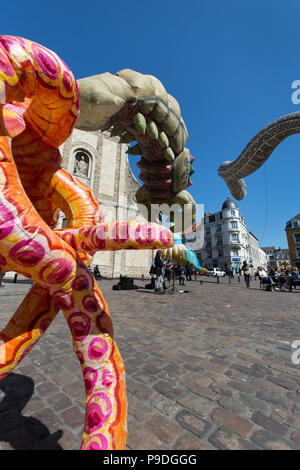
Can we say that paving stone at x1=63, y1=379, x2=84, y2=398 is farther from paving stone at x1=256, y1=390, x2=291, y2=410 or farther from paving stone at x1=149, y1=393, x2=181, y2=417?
paving stone at x1=256, y1=390, x2=291, y2=410

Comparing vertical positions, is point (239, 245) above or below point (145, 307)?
above

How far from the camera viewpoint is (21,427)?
1.50m

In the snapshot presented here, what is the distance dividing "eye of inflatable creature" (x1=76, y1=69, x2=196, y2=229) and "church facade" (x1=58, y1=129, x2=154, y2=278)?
1696cm

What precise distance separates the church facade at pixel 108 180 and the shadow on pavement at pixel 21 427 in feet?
53.4

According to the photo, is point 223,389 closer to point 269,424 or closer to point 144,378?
point 269,424

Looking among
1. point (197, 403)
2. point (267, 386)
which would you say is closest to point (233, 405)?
point (197, 403)

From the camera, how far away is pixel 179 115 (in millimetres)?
1541

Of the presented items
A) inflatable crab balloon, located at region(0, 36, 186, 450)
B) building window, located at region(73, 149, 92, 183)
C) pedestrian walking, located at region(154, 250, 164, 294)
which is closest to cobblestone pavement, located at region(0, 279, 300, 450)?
inflatable crab balloon, located at region(0, 36, 186, 450)

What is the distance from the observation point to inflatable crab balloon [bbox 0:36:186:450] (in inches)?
32.7

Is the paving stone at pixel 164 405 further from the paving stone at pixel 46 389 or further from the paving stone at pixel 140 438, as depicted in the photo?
the paving stone at pixel 46 389

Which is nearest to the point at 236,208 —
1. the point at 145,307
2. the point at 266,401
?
the point at 145,307

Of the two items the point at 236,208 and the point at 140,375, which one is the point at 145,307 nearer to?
the point at 140,375

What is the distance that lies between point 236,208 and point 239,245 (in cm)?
908

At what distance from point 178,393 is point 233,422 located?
0.52 metres
